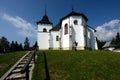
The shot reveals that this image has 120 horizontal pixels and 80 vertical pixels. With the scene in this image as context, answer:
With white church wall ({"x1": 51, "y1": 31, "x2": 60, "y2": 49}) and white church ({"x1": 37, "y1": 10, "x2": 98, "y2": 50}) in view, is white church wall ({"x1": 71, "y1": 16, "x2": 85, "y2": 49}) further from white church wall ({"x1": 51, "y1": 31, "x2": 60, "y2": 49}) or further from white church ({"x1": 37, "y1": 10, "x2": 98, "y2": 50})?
white church wall ({"x1": 51, "y1": 31, "x2": 60, "y2": 49})

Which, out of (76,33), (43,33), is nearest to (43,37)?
(43,33)

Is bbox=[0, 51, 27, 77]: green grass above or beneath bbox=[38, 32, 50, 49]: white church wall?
beneath

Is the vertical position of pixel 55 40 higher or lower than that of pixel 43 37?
lower

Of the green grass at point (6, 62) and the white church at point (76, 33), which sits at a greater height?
the white church at point (76, 33)

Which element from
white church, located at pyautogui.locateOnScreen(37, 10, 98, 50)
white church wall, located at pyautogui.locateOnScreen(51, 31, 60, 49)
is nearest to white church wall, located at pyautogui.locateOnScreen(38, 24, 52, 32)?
white church wall, located at pyautogui.locateOnScreen(51, 31, 60, 49)

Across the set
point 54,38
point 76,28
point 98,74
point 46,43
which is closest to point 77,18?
point 76,28

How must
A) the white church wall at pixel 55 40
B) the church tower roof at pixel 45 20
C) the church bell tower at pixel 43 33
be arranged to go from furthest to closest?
the church tower roof at pixel 45 20, the church bell tower at pixel 43 33, the white church wall at pixel 55 40

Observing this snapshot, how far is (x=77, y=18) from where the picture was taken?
33250 millimetres

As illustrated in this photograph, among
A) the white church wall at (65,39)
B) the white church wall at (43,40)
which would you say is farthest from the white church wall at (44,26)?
the white church wall at (65,39)

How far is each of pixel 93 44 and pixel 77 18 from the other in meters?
8.80

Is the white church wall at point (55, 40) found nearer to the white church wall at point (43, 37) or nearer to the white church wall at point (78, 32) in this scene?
the white church wall at point (43, 37)

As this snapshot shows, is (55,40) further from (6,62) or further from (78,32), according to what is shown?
(6,62)

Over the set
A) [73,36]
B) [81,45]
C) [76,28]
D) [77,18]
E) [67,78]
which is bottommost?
[67,78]

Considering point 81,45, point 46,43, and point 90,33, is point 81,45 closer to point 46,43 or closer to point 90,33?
point 90,33
